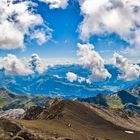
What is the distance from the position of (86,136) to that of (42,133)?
31.4 meters

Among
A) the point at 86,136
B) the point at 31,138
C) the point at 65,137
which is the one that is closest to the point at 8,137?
the point at 31,138

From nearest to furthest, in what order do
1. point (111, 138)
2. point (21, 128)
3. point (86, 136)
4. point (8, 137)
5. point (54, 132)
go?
point (8, 137) → point (21, 128) → point (54, 132) → point (86, 136) → point (111, 138)

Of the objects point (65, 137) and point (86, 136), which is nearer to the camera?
point (65, 137)

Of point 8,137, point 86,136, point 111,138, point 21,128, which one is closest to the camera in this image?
point 8,137

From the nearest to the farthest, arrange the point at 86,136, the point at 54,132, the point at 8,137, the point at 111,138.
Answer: the point at 8,137 < the point at 54,132 < the point at 86,136 < the point at 111,138

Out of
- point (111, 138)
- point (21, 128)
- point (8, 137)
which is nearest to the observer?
point (8, 137)

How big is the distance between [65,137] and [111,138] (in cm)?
4610

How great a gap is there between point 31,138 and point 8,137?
9.98 meters

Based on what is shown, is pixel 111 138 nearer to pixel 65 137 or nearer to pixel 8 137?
pixel 65 137

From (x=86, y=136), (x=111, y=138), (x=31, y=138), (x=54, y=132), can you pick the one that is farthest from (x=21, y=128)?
(x=111, y=138)

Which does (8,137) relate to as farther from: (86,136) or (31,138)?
(86,136)

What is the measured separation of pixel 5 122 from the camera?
506 feet

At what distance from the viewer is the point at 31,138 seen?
149 metres

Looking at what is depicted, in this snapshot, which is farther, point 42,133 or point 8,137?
point 42,133
